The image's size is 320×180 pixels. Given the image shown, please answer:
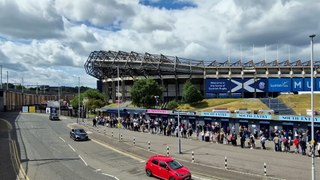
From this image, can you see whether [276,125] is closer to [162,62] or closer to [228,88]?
[228,88]

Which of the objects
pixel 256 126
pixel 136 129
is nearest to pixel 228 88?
pixel 136 129

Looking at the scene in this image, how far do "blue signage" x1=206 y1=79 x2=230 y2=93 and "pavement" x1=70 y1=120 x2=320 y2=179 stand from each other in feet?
197

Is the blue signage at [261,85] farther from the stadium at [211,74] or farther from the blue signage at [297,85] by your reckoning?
the blue signage at [297,85]

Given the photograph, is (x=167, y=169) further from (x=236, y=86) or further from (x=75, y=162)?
(x=236, y=86)

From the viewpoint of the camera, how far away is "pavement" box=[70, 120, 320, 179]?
22906 millimetres

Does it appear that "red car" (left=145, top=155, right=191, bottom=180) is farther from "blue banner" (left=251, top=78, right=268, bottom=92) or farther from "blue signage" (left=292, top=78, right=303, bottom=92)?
"blue banner" (left=251, top=78, right=268, bottom=92)

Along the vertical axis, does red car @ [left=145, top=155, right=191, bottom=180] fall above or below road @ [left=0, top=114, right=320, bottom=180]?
above

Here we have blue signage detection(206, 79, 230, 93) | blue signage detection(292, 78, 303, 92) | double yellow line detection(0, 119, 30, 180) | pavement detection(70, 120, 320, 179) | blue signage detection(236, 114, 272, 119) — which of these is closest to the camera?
pavement detection(70, 120, 320, 179)

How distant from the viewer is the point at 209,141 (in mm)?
39562

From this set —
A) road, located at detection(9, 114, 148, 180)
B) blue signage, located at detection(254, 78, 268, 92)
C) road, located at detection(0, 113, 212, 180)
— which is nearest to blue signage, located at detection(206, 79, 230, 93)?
blue signage, located at detection(254, 78, 268, 92)

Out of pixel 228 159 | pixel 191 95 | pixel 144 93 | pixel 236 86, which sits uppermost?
pixel 236 86

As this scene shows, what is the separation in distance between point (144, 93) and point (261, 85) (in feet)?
112

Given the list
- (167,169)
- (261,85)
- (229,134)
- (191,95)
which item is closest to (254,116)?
(229,134)

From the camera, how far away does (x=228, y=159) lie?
1119 inches
